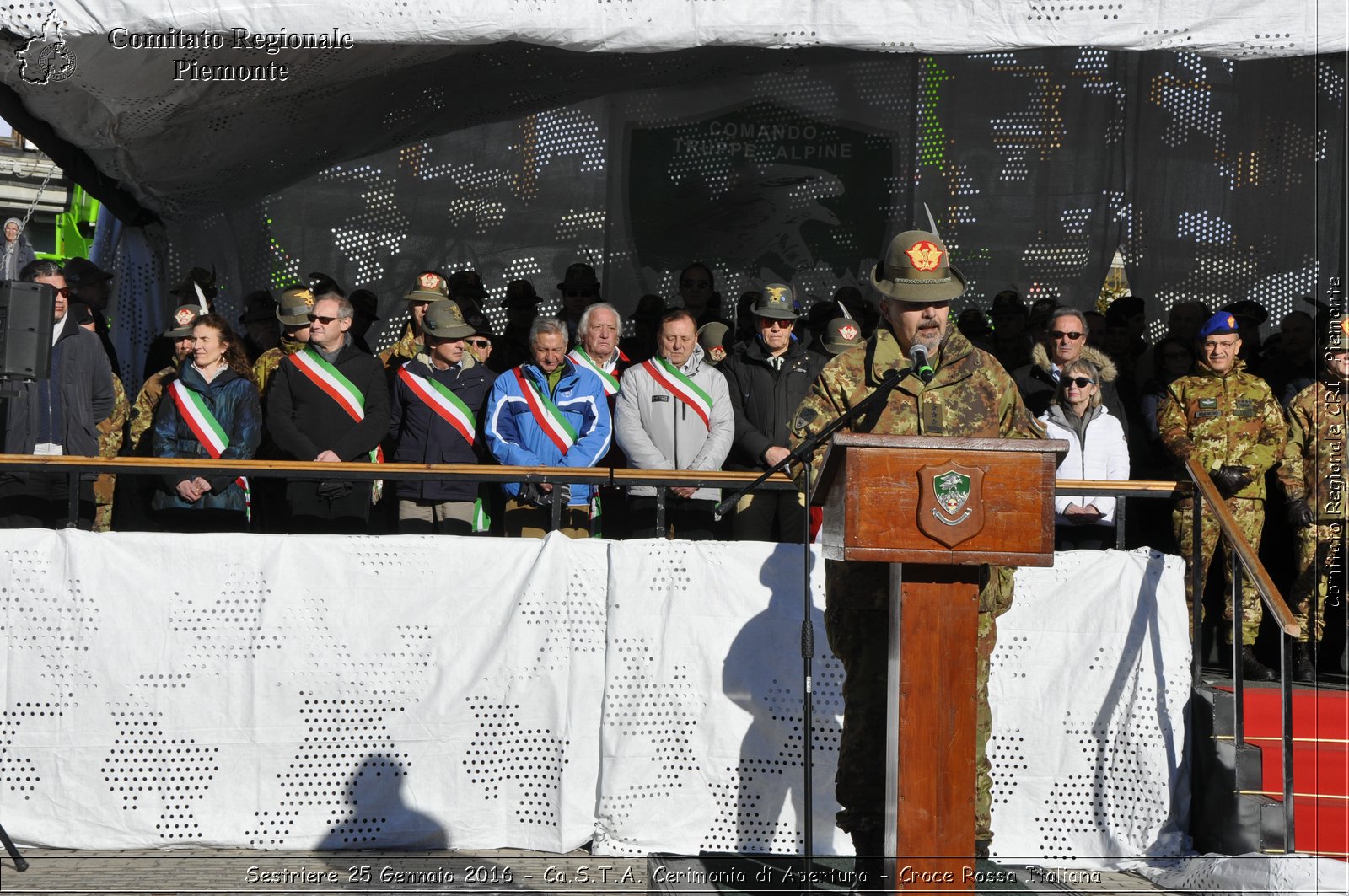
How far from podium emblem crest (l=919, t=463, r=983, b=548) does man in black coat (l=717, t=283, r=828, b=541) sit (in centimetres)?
352

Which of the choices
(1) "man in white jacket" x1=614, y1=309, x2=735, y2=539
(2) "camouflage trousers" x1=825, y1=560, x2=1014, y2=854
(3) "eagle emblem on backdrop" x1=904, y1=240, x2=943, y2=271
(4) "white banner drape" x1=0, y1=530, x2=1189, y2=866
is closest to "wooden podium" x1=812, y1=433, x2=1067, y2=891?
(2) "camouflage trousers" x1=825, y1=560, x2=1014, y2=854

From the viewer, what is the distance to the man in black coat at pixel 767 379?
826 centimetres

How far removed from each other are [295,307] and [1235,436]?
5.66 m

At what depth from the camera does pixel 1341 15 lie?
6488mm

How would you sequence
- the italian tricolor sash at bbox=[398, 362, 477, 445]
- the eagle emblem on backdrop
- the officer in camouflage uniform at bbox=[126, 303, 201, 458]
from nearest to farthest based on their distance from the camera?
1. the eagle emblem on backdrop
2. the italian tricolor sash at bbox=[398, 362, 477, 445]
3. the officer in camouflage uniform at bbox=[126, 303, 201, 458]

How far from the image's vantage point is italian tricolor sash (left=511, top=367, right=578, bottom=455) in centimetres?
793

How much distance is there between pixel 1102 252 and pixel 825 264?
75.8 inches

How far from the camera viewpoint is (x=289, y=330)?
29.3ft

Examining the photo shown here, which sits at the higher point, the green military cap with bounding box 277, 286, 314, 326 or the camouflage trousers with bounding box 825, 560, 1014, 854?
the green military cap with bounding box 277, 286, 314, 326

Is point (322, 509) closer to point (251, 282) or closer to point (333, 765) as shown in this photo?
point (333, 765)

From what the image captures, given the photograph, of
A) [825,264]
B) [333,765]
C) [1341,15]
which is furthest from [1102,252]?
[333,765]

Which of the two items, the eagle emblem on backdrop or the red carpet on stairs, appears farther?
the red carpet on stairs

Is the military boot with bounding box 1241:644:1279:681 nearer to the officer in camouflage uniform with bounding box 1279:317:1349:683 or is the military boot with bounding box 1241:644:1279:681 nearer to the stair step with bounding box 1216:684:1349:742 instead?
the officer in camouflage uniform with bounding box 1279:317:1349:683

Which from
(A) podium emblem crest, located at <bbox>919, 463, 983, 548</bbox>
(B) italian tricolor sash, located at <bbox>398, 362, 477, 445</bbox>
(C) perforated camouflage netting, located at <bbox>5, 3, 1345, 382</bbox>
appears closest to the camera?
(A) podium emblem crest, located at <bbox>919, 463, 983, 548</bbox>
